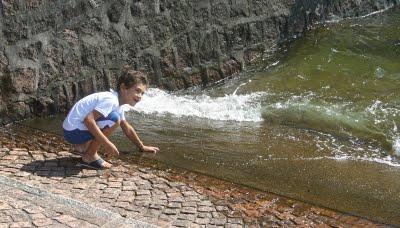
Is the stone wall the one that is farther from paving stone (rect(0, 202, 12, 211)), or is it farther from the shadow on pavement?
paving stone (rect(0, 202, 12, 211))

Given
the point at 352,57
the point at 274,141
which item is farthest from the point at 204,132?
the point at 352,57

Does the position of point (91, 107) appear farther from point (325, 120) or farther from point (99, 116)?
point (325, 120)

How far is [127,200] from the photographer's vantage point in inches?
179

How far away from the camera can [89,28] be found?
21.5 feet

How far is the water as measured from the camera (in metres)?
5.11

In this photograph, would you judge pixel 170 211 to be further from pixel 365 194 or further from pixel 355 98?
pixel 355 98

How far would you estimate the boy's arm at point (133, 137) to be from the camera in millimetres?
5371

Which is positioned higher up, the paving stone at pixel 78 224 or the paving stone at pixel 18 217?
the paving stone at pixel 18 217

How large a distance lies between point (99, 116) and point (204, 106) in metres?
2.19

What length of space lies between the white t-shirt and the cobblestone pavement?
13.1 inches

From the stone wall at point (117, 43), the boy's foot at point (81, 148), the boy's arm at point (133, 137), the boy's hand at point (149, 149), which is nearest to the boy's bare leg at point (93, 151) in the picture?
the boy's foot at point (81, 148)

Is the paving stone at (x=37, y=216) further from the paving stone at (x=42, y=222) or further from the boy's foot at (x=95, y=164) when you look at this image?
the boy's foot at (x=95, y=164)

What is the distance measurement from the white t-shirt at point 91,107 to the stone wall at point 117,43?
1.28 m

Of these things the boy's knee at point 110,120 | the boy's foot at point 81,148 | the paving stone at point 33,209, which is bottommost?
the paving stone at point 33,209
